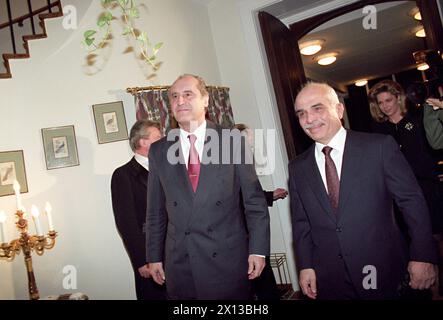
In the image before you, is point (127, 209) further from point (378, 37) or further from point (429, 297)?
point (378, 37)

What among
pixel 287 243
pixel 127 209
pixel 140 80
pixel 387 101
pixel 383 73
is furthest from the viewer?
pixel 383 73

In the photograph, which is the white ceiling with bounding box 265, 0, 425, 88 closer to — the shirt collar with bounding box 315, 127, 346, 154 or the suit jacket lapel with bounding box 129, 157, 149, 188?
the suit jacket lapel with bounding box 129, 157, 149, 188

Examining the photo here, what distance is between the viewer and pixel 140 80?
2.98m

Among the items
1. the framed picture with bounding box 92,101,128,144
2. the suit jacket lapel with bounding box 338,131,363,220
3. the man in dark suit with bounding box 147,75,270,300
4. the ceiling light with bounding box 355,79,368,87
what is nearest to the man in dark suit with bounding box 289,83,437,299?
the suit jacket lapel with bounding box 338,131,363,220

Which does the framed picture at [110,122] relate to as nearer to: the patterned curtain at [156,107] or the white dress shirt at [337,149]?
the patterned curtain at [156,107]

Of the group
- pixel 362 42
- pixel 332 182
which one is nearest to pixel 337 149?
pixel 332 182

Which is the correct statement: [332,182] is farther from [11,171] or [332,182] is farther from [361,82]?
[361,82]

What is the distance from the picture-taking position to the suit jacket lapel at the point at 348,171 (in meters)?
1.50

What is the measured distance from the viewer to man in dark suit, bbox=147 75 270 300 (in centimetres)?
159

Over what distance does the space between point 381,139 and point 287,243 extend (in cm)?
200

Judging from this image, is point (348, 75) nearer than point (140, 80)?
No

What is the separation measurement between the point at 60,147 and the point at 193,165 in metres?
1.32

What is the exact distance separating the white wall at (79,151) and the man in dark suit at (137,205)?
0.27 m

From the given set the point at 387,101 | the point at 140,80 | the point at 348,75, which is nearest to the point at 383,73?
the point at 348,75
